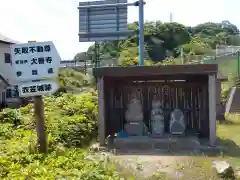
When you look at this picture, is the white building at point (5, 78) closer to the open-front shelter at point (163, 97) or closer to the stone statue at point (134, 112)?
the open-front shelter at point (163, 97)

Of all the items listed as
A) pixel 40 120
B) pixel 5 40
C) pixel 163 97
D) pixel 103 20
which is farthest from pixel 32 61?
pixel 5 40

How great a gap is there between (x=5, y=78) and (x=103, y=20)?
16464 mm

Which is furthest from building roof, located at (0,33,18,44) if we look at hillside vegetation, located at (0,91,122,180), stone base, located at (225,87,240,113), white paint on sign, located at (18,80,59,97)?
white paint on sign, located at (18,80,59,97)

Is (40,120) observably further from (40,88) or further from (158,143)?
(158,143)

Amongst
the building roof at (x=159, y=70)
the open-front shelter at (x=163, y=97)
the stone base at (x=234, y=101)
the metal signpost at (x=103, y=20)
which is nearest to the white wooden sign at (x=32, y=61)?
the building roof at (x=159, y=70)

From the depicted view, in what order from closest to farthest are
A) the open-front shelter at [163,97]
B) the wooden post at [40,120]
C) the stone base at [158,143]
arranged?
1. the wooden post at [40,120]
2. the stone base at [158,143]
3. the open-front shelter at [163,97]

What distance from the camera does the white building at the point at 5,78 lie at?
27.5 meters

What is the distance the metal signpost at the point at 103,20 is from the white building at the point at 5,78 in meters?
13.1

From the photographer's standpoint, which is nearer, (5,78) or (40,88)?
(40,88)

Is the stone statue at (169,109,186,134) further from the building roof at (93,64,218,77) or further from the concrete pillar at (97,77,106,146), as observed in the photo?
the concrete pillar at (97,77,106,146)

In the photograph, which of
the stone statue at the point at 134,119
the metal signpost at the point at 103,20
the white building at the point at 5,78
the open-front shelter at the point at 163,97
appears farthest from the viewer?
the white building at the point at 5,78

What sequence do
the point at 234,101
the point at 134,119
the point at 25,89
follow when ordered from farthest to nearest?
the point at 234,101
the point at 134,119
the point at 25,89

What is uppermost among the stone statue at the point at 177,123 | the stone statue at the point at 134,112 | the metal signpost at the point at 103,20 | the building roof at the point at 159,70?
the metal signpost at the point at 103,20

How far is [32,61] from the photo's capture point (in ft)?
20.8
